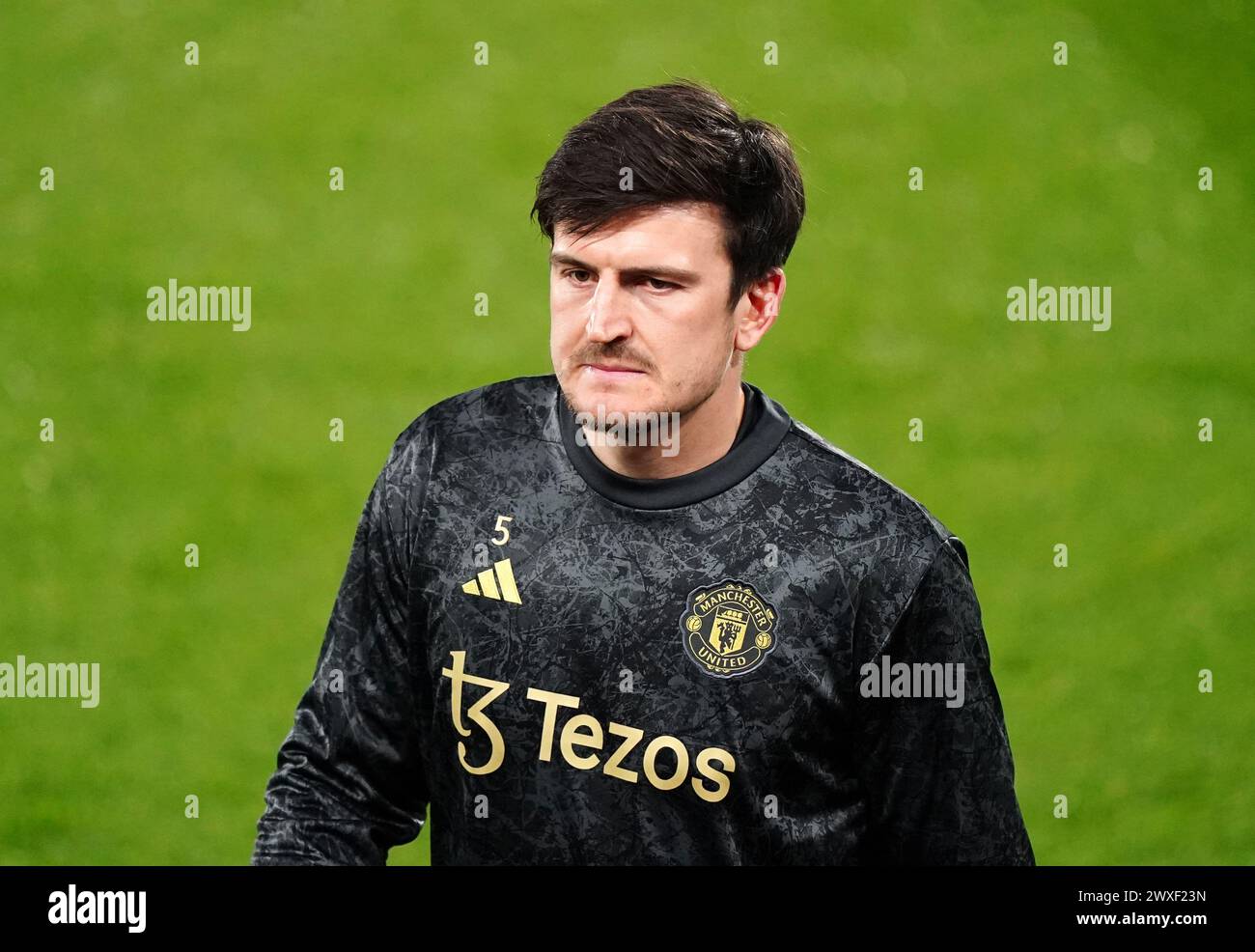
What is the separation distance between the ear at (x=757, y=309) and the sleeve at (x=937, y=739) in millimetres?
546

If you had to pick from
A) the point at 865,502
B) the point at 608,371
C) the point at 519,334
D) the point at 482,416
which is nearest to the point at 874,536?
the point at 865,502

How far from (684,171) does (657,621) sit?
83 centimetres

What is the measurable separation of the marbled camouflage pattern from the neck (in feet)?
0.25

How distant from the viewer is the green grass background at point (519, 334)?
278 inches

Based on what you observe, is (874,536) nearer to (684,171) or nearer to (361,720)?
(684,171)

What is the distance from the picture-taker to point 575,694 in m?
3.17

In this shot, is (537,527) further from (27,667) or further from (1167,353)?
(1167,353)

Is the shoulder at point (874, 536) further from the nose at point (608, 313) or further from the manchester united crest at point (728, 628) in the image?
the nose at point (608, 313)

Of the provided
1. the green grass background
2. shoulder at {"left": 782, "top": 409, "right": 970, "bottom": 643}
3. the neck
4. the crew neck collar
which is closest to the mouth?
the neck

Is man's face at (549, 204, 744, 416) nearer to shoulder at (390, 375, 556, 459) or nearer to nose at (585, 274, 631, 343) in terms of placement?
nose at (585, 274, 631, 343)

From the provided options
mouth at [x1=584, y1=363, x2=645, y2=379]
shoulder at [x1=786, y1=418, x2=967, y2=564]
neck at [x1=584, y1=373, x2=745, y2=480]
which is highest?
mouth at [x1=584, y1=363, x2=645, y2=379]

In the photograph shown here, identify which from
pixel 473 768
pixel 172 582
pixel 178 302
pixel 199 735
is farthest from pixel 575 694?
pixel 178 302

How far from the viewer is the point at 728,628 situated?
3.16 meters

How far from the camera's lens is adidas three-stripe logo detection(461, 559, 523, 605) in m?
3.22
